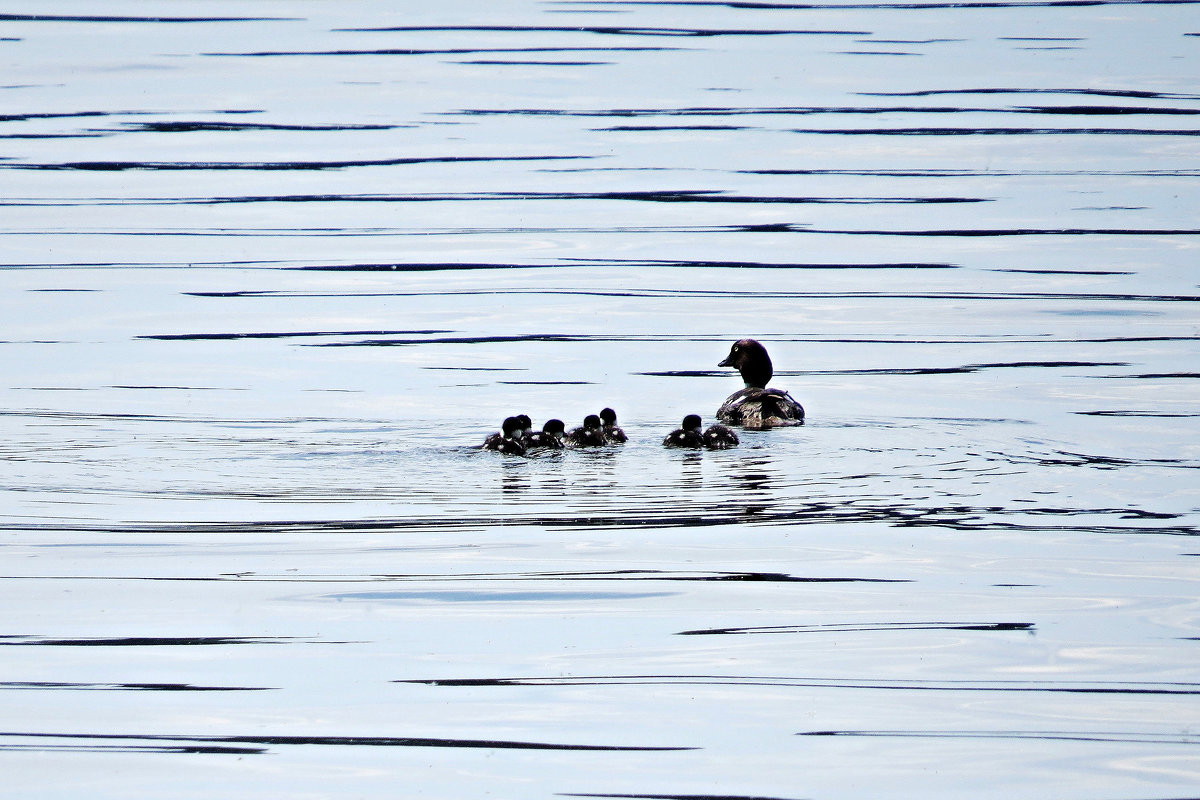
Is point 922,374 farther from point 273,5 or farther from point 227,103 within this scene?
point 273,5

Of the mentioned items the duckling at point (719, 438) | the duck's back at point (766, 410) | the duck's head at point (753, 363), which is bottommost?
the duckling at point (719, 438)

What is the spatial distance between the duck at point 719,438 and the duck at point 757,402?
55 cm

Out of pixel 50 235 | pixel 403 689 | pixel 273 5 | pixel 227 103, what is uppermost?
pixel 273 5

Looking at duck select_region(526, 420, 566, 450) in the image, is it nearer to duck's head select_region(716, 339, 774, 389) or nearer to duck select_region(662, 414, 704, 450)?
duck select_region(662, 414, 704, 450)

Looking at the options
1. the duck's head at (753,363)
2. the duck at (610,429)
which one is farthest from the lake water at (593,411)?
the duck's head at (753,363)

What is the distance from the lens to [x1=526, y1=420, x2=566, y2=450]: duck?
9820 millimetres

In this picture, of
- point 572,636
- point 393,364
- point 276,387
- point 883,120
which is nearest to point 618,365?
point 393,364

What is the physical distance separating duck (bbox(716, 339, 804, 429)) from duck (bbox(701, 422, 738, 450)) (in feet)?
1.82

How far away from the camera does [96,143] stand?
20.2 m

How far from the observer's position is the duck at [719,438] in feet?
33.0

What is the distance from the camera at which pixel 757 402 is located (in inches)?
428

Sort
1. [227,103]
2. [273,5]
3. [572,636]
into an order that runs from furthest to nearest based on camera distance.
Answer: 1. [273,5]
2. [227,103]
3. [572,636]

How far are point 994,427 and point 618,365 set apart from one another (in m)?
2.80

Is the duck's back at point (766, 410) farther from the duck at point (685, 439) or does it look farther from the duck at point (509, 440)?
the duck at point (509, 440)
